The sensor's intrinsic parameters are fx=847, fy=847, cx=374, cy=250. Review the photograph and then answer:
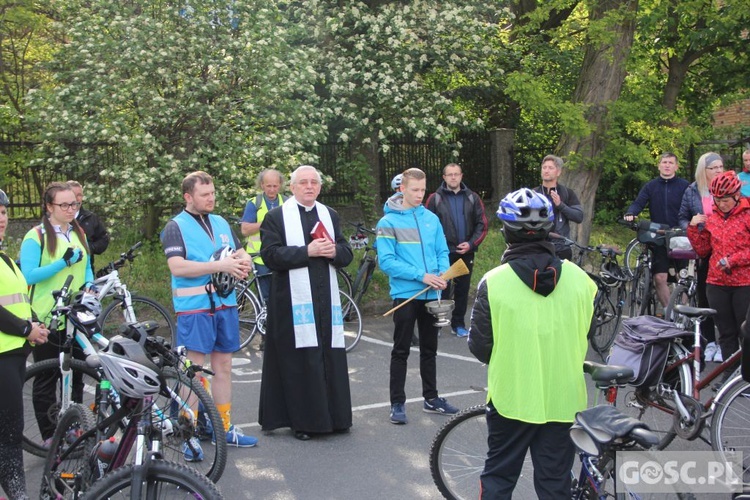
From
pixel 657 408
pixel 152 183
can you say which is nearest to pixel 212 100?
pixel 152 183

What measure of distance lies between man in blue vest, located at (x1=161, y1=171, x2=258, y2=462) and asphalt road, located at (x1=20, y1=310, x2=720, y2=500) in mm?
886

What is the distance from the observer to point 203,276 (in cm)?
599

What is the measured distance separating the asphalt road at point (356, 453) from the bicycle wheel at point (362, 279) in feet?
8.16

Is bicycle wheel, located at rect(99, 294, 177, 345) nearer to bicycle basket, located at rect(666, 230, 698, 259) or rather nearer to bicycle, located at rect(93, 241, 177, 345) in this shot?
bicycle, located at rect(93, 241, 177, 345)

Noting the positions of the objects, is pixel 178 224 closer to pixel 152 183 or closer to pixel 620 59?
pixel 152 183

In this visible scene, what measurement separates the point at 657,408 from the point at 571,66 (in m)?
13.5

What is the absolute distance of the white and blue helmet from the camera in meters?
3.86

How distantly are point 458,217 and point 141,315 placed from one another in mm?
3996

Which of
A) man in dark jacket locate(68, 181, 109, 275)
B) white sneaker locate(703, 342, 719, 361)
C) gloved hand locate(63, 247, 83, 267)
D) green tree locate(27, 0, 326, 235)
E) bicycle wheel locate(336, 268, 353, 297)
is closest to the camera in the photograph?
gloved hand locate(63, 247, 83, 267)

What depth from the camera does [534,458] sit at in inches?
154

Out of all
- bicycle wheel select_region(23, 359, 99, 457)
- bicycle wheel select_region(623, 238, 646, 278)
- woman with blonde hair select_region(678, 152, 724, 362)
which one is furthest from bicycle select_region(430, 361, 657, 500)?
bicycle wheel select_region(623, 238, 646, 278)

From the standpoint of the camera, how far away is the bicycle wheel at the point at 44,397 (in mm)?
5738

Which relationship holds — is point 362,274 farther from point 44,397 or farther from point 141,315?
Result: point 44,397

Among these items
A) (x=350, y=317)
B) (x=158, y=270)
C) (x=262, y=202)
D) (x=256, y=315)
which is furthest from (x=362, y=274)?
(x=158, y=270)
